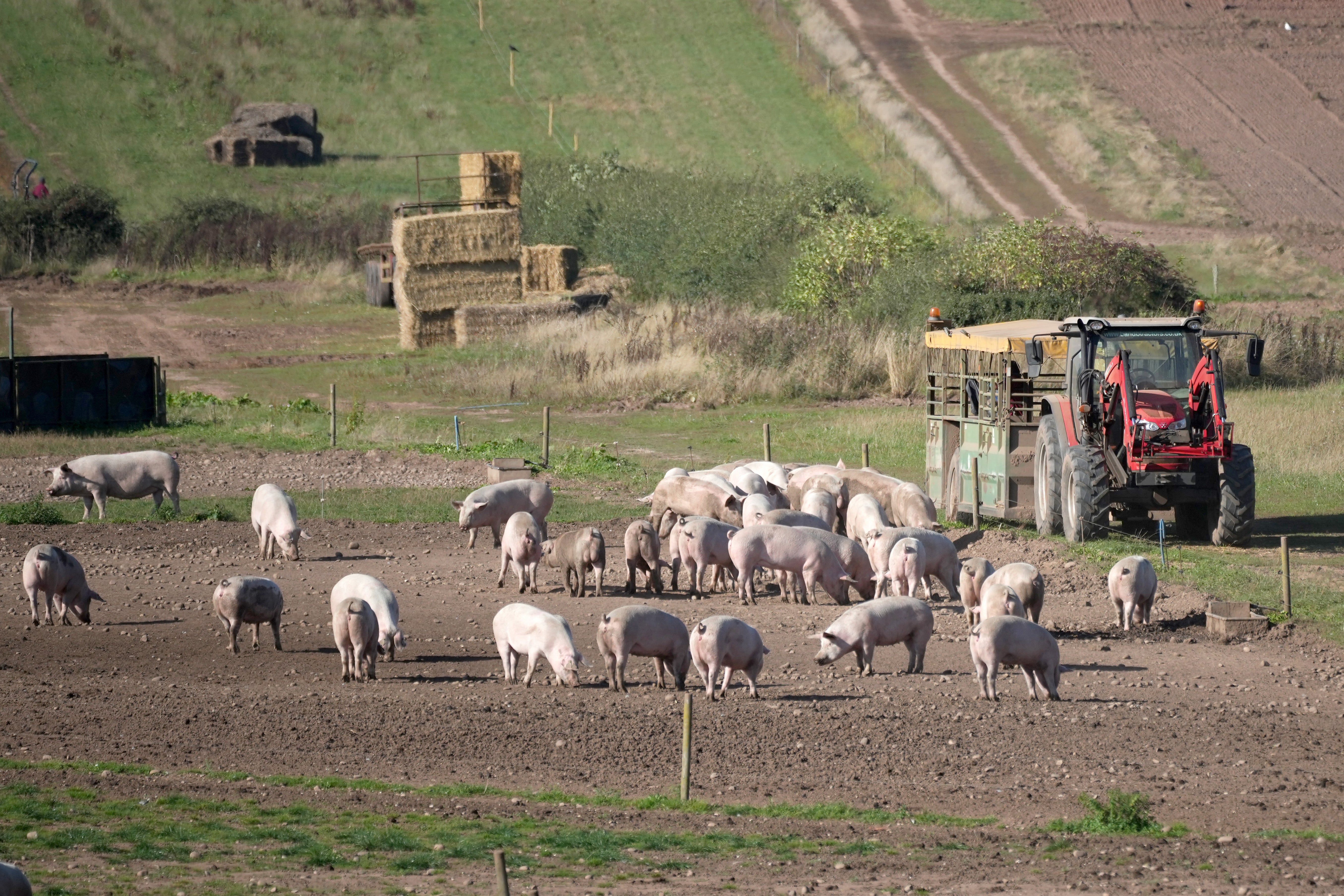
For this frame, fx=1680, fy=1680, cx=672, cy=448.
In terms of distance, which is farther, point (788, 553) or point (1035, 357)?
point (1035, 357)

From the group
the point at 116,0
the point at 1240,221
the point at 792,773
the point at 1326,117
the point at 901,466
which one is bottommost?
the point at 792,773

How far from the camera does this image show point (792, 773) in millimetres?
Answer: 11555

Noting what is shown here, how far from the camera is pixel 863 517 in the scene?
19.2 metres

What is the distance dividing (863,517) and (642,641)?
20.2 feet

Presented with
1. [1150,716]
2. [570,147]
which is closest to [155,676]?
[1150,716]

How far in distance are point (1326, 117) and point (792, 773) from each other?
60.3m

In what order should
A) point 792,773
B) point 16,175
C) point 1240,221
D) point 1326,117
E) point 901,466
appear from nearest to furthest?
1. point 792,773
2. point 901,466
3. point 1240,221
4. point 16,175
5. point 1326,117

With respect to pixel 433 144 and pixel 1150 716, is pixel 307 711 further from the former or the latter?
pixel 433 144

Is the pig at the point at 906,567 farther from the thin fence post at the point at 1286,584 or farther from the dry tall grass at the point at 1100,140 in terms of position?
the dry tall grass at the point at 1100,140

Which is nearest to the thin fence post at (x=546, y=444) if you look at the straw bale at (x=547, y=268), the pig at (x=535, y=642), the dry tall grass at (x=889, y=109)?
the pig at (x=535, y=642)

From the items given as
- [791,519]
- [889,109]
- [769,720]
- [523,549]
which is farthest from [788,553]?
[889,109]

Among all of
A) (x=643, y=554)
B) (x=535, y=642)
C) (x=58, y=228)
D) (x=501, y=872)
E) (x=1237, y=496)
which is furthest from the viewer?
(x=58, y=228)

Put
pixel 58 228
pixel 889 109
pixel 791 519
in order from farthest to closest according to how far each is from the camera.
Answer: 1. pixel 889 109
2. pixel 58 228
3. pixel 791 519

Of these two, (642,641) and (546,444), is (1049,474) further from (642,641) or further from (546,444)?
(546,444)
